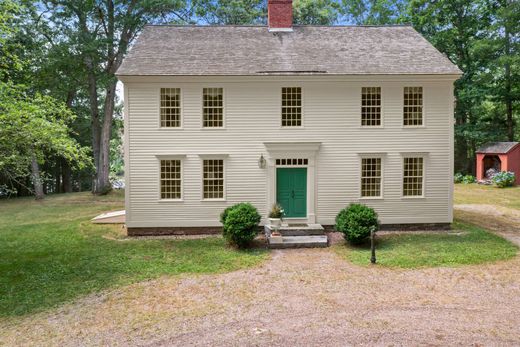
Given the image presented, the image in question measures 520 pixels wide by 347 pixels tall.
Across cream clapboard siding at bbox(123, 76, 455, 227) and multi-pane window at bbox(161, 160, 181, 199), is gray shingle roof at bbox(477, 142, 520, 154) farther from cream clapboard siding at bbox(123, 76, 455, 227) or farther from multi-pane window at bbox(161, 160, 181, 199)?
multi-pane window at bbox(161, 160, 181, 199)

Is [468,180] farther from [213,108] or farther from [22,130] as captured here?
[22,130]

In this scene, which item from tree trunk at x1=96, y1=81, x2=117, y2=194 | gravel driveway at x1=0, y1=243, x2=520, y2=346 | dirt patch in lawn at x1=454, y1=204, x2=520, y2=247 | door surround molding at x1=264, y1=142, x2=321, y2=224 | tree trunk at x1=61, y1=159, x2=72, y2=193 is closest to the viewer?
gravel driveway at x1=0, y1=243, x2=520, y2=346

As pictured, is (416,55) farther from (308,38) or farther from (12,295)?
(12,295)

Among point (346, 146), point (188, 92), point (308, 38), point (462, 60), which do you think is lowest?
point (346, 146)

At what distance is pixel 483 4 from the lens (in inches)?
1296

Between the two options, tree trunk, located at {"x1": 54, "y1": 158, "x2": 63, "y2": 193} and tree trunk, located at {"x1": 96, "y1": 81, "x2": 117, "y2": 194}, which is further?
tree trunk, located at {"x1": 54, "y1": 158, "x2": 63, "y2": 193}

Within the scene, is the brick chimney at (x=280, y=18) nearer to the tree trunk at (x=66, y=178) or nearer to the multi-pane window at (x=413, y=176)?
the multi-pane window at (x=413, y=176)

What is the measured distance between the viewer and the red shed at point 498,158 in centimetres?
2873

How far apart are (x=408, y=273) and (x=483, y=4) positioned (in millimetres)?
32107

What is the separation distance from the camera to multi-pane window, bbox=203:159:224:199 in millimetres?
15898

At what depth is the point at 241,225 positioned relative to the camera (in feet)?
43.3

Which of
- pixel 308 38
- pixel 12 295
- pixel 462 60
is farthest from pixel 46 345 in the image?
pixel 462 60

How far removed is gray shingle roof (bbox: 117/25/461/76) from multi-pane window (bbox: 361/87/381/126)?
2.92 ft

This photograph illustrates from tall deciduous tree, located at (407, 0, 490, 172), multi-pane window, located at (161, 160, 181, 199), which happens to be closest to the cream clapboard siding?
multi-pane window, located at (161, 160, 181, 199)
